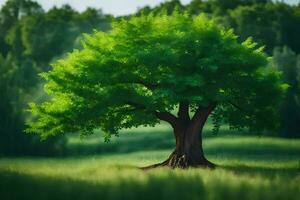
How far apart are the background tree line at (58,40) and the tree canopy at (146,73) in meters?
18.3

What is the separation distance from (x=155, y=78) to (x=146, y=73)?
617 millimetres

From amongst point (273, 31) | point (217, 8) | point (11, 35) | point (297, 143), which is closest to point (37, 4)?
point (11, 35)

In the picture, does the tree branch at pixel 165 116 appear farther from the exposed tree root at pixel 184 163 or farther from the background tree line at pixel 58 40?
the background tree line at pixel 58 40

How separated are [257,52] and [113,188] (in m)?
19.3

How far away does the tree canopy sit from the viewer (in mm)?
31375

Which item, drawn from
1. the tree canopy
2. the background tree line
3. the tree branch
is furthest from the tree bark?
the background tree line

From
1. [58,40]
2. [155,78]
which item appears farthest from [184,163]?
[58,40]

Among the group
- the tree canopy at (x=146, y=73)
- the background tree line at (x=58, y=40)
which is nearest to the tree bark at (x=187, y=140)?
the tree canopy at (x=146, y=73)

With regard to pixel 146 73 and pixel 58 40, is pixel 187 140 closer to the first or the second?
pixel 146 73

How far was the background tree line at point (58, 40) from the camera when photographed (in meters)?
51.7

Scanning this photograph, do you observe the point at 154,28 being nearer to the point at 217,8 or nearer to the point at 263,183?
the point at 263,183

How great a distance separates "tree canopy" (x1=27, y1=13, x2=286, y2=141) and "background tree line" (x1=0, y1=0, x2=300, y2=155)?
18252 mm

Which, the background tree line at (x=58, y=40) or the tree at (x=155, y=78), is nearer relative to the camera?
the tree at (x=155, y=78)

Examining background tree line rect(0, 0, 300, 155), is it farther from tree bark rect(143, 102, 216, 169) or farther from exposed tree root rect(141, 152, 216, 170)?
exposed tree root rect(141, 152, 216, 170)
